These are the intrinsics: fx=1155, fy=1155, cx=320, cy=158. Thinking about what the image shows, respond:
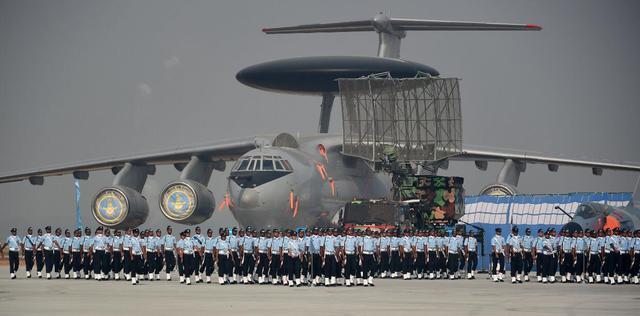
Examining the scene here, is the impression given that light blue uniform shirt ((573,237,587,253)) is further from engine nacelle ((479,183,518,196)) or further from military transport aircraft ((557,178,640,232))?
engine nacelle ((479,183,518,196))

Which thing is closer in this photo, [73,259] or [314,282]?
[314,282]

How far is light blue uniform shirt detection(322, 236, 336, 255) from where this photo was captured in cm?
3030

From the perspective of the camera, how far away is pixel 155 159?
4566 cm

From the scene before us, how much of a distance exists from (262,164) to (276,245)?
6.71 meters

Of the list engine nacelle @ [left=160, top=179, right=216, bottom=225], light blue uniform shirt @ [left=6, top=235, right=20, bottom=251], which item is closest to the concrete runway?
light blue uniform shirt @ [left=6, top=235, right=20, bottom=251]

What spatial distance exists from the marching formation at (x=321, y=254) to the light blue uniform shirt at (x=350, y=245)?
0.03 metres

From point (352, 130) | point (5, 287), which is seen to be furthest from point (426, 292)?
point (352, 130)

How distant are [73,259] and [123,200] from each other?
8.62 m

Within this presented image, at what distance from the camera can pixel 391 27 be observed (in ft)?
212

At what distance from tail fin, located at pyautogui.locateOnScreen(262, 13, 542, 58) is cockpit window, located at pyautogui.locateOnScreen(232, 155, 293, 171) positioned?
23339 mm

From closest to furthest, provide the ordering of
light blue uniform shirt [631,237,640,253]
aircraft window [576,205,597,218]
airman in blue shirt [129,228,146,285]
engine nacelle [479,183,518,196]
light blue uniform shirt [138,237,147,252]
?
airman in blue shirt [129,228,146,285] < light blue uniform shirt [138,237,147,252] < light blue uniform shirt [631,237,640,253] < aircraft window [576,205,597,218] < engine nacelle [479,183,518,196]

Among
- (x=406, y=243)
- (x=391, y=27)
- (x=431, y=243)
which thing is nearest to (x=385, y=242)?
(x=406, y=243)

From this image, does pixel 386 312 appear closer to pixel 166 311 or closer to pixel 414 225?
pixel 166 311

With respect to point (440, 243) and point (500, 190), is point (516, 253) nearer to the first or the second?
point (440, 243)
